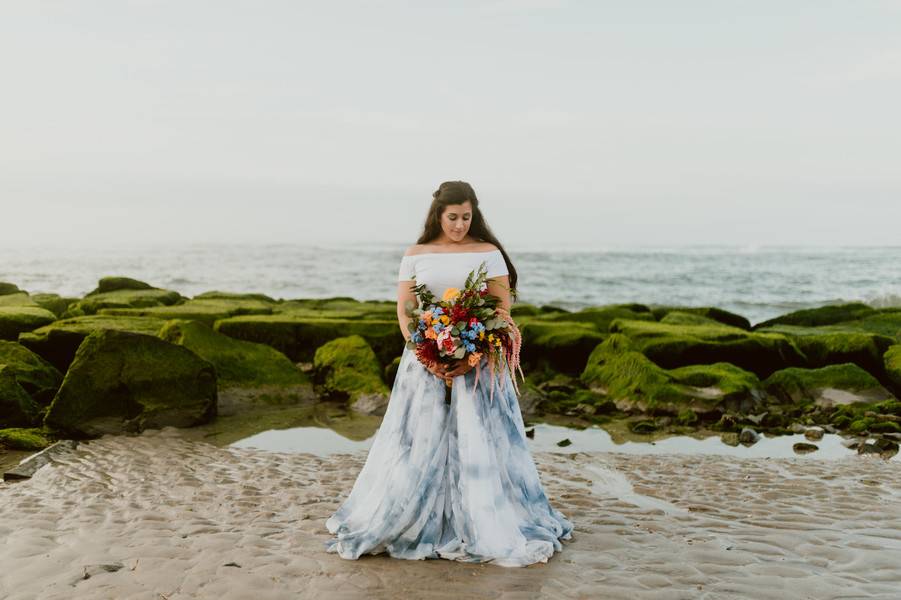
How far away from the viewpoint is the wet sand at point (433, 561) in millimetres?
A: 5105

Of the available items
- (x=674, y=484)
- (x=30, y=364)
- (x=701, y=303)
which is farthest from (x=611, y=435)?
(x=701, y=303)

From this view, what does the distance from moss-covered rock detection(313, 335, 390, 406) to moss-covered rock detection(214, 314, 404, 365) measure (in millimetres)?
1512

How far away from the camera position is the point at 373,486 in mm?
6047

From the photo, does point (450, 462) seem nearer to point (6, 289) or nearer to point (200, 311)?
point (200, 311)

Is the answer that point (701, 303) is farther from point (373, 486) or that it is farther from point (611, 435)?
point (373, 486)

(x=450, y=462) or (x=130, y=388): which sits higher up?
(x=450, y=462)

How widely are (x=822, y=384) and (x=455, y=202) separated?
313 inches

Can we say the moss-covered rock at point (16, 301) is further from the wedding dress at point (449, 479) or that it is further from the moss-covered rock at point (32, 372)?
the wedding dress at point (449, 479)

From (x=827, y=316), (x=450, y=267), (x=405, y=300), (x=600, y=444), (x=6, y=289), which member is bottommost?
(x=600, y=444)

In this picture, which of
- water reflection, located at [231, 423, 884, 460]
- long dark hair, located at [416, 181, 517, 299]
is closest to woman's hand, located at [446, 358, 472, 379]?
long dark hair, located at [416, 181, 517, 299]

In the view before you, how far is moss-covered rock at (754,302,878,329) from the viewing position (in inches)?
716

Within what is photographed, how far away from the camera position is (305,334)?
14164 mm

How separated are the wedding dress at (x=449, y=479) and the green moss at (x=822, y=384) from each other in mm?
6779

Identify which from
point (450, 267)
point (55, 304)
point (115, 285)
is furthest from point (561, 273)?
point (450, 267)
